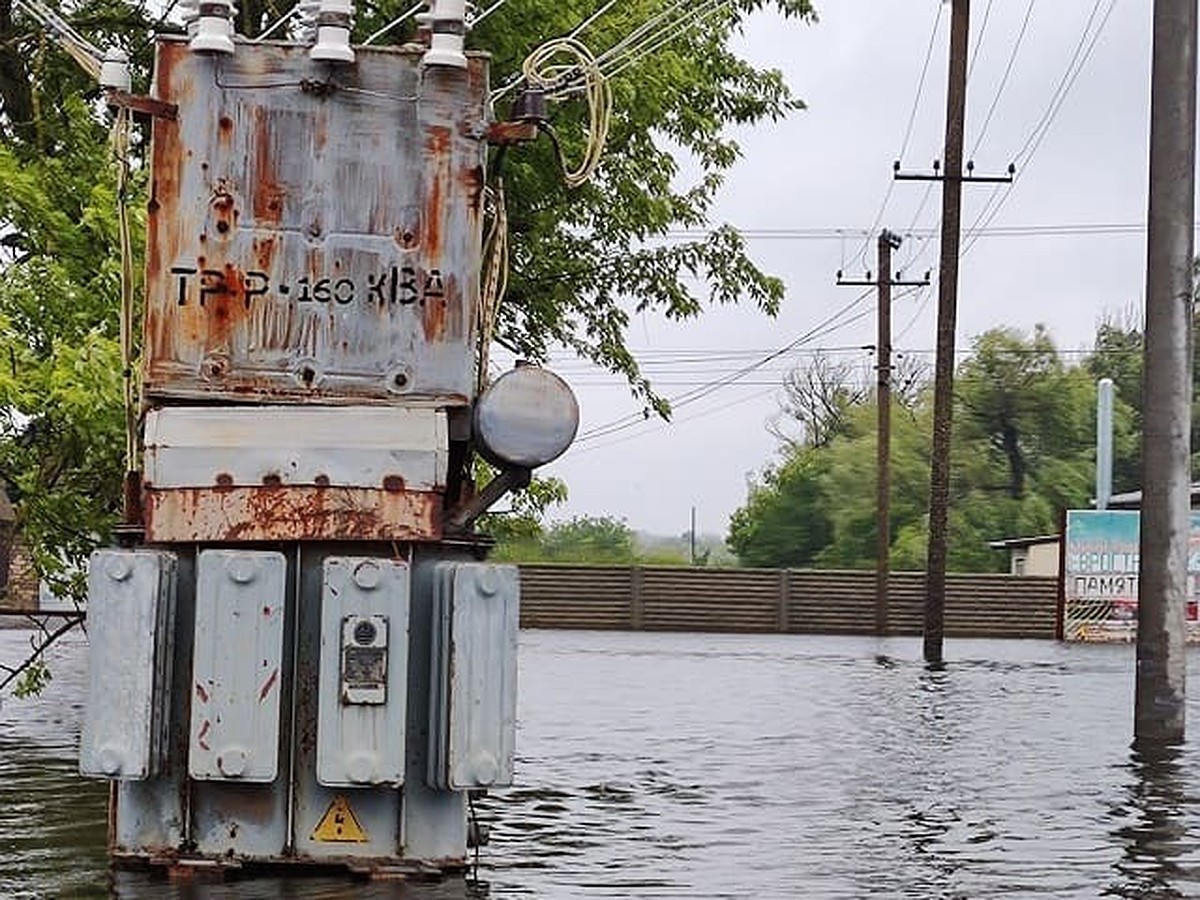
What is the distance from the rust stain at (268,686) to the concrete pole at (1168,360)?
9.69 metres

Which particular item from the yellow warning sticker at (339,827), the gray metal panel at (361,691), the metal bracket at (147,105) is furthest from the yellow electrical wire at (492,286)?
the yellow warning sticker at (339,827)

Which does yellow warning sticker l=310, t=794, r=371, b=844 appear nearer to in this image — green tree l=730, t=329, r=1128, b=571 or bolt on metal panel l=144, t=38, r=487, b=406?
bolt on metal panel l=144, t=38, r=487, b=406

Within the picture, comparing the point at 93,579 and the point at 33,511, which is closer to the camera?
the point at 93,579

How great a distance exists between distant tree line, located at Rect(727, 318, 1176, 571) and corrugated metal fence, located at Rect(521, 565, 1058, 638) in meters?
26.3

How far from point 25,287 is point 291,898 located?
6.05 m

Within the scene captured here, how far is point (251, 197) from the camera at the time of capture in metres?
8.95

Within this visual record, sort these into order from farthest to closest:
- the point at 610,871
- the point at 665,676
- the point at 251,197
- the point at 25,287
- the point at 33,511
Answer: the point at 665,676
the point at 33,511
the point at 25,287
the point at 610,871
the point at 251,197

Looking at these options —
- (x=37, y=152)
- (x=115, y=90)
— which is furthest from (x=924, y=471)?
(x=115, y=90)

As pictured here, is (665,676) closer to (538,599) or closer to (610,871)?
(610,871)

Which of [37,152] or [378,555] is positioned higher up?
[37,152]

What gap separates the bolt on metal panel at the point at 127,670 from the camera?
334 inches

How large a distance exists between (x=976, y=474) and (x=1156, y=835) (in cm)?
7367

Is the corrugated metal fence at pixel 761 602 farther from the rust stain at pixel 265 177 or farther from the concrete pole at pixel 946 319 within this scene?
the rust stain at pixel 265 177

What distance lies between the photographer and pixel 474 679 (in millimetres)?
8617
